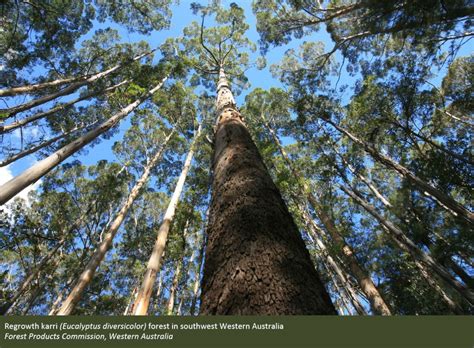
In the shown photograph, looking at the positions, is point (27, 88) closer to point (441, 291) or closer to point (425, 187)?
point (425, 187)

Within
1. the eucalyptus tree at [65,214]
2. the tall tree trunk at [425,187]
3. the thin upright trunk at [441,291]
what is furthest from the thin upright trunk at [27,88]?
the thin upright trunk at [441,291]

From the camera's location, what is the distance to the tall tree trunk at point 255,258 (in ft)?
3.17

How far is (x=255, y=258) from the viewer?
3.74ft

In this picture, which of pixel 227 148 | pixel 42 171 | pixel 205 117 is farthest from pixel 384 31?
pixel 205 117

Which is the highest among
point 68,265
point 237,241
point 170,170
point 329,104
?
point 170,170

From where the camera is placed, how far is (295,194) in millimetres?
13234

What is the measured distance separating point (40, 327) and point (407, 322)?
243 cm

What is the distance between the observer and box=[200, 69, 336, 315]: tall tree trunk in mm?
967

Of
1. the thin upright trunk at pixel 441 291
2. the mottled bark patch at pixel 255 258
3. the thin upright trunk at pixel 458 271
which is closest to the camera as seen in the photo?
the mottled bark patch at pixel 255 258

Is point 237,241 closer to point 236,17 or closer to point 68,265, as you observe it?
point 236,17
